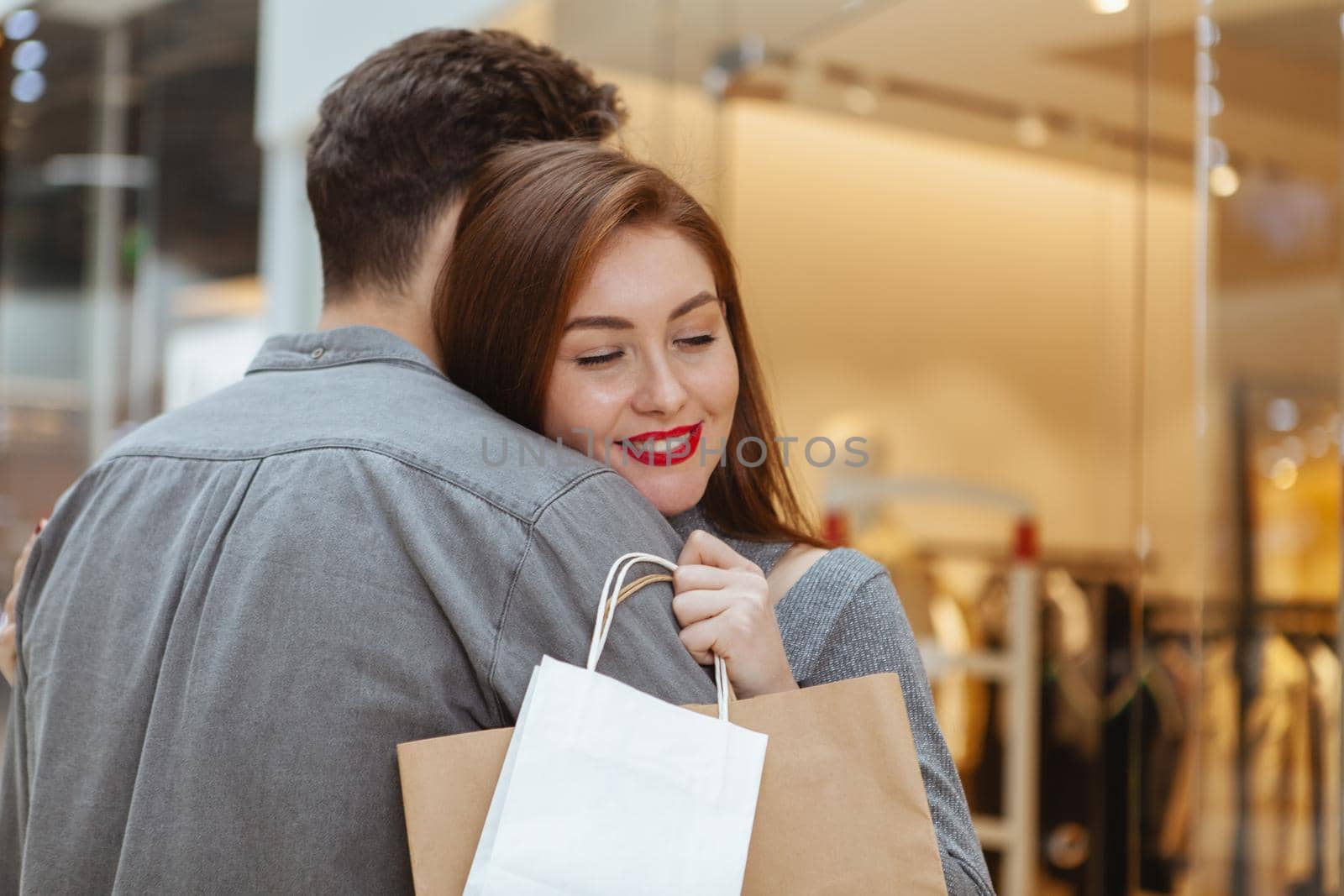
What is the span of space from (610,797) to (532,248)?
384 millimetres

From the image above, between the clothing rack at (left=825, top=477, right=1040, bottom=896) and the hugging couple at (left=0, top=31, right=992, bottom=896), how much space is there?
2511 mm

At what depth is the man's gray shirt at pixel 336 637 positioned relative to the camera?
2.41 feet

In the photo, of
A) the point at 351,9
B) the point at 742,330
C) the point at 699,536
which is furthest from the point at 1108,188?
the point at 699,536

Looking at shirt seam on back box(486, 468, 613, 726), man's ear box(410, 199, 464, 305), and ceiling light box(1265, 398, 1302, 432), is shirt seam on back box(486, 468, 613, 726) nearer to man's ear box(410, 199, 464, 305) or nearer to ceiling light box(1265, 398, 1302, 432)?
man's ear box(410, 199, 464, 305)

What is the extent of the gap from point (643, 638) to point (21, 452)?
216 inches

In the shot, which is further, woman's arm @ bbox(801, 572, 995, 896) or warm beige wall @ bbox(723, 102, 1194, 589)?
warm beige wall @ bbox(723, 102, 1194, 589)

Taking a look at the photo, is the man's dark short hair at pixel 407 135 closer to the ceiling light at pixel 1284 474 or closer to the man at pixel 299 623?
the man at pixel 299 623

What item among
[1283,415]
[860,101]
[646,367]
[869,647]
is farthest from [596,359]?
[860,101]

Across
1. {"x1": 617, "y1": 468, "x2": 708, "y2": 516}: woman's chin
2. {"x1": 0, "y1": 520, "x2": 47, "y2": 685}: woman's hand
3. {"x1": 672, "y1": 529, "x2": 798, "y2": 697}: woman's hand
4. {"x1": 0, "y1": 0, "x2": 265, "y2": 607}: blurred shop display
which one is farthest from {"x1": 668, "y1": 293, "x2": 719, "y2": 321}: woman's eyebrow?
{"x1": 0, "y1": 0, "x2": 265, "y2": 607}: blurred shop display

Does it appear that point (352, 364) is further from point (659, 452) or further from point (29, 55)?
point (29, 55)

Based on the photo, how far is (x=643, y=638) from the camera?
0.75 meters

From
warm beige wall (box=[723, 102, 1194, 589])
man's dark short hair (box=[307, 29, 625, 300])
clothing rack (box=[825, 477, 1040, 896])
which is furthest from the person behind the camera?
warm beige wall (box=[723, 102, 1194, 589])

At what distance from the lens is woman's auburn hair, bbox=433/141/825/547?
2.90 ft

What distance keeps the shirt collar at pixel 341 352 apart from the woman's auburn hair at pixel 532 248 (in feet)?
0.15
